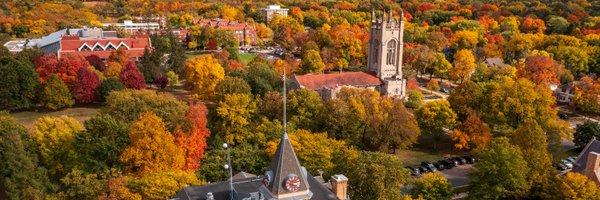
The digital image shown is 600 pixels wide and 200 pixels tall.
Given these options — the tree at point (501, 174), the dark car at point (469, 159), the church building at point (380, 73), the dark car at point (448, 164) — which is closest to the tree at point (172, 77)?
the church building at point (380, 73)

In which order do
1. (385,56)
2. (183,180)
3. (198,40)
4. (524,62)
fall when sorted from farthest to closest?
(198,40) < (524,62) < (385,56) < (183,180)

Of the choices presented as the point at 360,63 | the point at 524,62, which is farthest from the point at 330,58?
the point at 524,62

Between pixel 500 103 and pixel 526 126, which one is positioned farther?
pixel 500 103

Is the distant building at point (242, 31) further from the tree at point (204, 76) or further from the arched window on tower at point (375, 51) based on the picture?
the arched window on tower at point (375, 51)

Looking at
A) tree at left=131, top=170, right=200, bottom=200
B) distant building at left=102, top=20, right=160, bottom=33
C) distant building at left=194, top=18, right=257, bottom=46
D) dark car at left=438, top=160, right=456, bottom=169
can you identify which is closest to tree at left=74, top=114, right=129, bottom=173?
tree at left=131, top=170, right=200, bottom=200

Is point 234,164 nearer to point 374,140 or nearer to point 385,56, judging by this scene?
point 374,140

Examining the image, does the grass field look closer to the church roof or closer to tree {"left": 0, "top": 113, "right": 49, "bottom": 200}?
tree {"left": 0, "top": 113, "right": 49, "bottom": 200}

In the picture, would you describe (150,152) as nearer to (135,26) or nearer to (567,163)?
(567,163)
